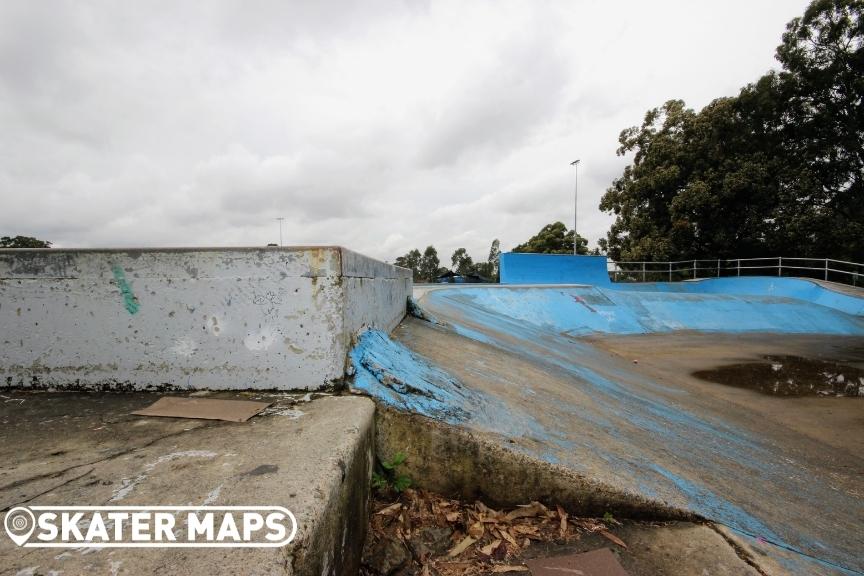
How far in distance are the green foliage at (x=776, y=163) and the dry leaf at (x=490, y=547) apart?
73.9ft

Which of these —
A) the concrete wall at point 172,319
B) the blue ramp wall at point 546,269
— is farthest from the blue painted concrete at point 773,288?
the concrete wall at point 172,319

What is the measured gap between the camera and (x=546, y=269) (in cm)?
1828

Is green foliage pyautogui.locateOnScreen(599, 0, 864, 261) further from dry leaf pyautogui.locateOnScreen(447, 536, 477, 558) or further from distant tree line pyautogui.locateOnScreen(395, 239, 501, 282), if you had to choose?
distant tree line pyautogui.locateOnScreen(395, 239, 501, 282)

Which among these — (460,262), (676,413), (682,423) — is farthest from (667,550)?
(460,262)

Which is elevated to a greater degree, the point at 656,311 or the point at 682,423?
the point at 656,311

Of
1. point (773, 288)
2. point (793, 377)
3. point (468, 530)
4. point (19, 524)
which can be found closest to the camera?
point (19, 524)

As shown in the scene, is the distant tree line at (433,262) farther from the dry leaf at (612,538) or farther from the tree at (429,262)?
the dry leaf at (612,538)

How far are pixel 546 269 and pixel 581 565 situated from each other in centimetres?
1731

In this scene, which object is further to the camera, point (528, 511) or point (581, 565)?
point (528, 511)

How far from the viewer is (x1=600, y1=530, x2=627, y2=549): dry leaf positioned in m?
1.82

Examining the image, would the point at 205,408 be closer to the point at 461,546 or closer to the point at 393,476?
the point at 393,476

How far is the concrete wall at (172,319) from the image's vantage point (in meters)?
2.28

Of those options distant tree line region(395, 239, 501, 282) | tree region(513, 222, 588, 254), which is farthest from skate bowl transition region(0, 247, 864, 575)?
distant tree line region(395, 239, 501, 282)
